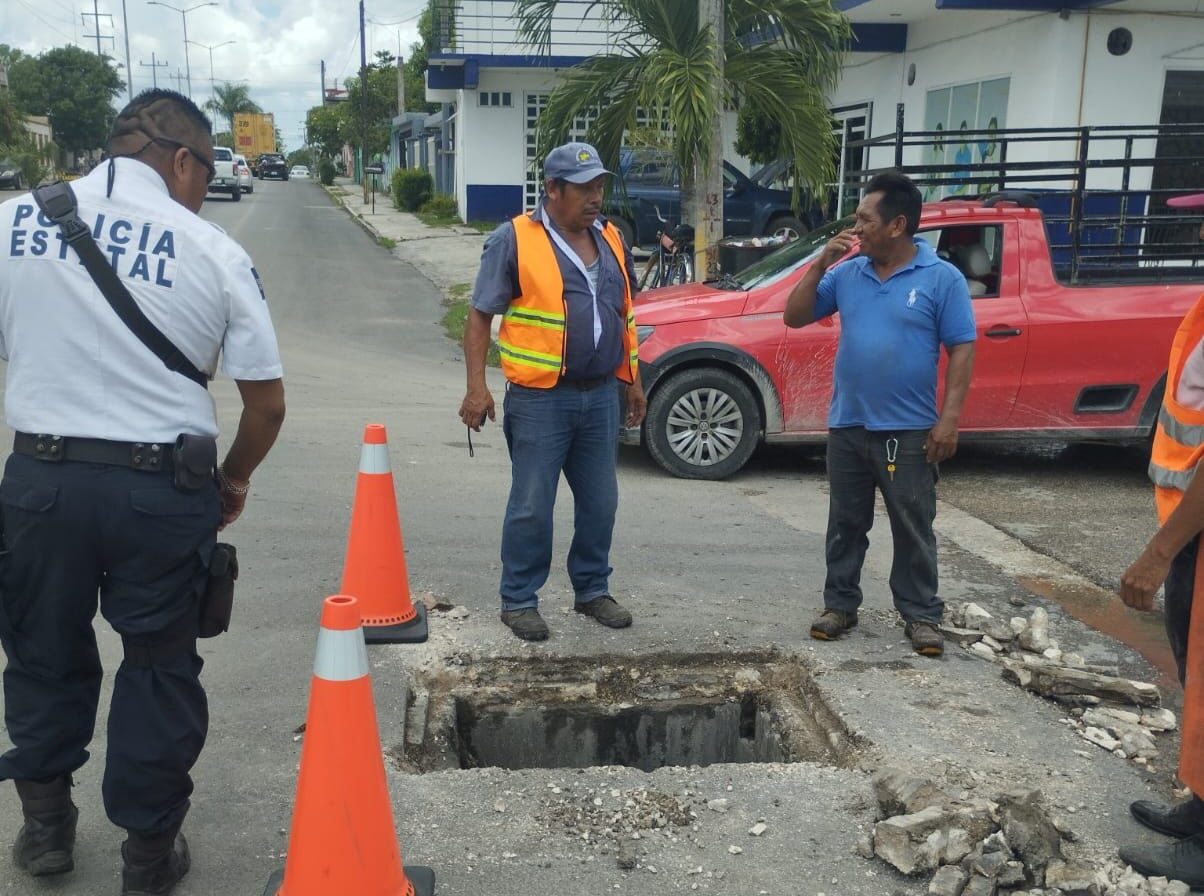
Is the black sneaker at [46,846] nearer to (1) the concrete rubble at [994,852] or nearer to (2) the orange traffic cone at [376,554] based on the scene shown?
(2) the orange traffic cone at [376,554]

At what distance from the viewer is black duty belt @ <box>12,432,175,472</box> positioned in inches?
111

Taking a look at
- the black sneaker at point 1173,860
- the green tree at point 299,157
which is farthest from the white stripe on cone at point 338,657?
the green tree at point 299,157

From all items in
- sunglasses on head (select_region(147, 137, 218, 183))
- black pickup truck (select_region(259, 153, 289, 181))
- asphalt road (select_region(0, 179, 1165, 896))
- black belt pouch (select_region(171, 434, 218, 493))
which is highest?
black pickup truck (select_region(259, 153, 289, 181))

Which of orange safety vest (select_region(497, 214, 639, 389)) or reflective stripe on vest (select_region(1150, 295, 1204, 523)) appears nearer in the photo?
reflective stripe on vest (select_region(1150, 295, 1204, 523))

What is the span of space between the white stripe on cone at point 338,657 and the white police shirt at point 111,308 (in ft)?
2.08

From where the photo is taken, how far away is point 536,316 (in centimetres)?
470

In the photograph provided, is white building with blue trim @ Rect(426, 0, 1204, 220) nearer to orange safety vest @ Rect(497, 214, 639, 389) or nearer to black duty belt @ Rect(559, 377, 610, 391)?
black duty belt @ Rect(559, 377, 610, 391)

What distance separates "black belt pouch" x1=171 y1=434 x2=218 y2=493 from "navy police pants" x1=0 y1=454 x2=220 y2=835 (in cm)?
3

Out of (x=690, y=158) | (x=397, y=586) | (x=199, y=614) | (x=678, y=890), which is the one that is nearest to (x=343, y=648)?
(x=199, y=614)

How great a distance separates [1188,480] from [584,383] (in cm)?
235

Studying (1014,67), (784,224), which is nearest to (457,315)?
(784,224)

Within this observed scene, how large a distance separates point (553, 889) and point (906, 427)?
2.42m

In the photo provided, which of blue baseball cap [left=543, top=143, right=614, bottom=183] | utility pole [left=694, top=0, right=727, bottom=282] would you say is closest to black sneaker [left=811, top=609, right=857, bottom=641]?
blue baseball cap [left=543, top=143, right=614, bottom=183]

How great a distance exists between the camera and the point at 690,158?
11.3 meters
